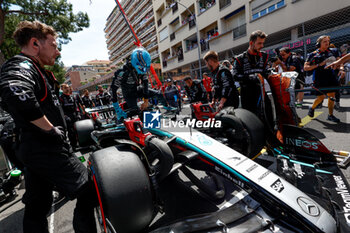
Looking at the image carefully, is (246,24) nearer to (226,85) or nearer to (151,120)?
(226,85)

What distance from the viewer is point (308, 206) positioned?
117cm

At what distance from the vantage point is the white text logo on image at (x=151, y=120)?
75.4 inches

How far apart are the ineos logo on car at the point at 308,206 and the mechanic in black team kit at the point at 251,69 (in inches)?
74.6

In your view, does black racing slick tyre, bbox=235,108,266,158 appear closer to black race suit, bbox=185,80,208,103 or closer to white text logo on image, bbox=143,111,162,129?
Answer: white text logo on image, bbox=143,111,162,129

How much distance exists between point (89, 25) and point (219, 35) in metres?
11.1

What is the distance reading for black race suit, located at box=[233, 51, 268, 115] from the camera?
9.73ft

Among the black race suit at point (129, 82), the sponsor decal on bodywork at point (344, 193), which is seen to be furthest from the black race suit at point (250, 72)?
the black race suit at point (129, 82)

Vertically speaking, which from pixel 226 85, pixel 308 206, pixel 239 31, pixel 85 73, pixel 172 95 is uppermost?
pixel 85 73

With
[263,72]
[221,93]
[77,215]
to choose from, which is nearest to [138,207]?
[77,215]

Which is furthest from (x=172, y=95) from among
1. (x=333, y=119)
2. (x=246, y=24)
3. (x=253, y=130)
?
(x=246, y=24)

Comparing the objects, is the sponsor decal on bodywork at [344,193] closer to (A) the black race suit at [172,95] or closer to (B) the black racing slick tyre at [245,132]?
(B) the black racing slick tyre at [245,132]

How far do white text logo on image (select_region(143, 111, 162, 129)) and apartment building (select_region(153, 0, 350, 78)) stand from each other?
10.3m

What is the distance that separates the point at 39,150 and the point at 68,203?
156 centimetres

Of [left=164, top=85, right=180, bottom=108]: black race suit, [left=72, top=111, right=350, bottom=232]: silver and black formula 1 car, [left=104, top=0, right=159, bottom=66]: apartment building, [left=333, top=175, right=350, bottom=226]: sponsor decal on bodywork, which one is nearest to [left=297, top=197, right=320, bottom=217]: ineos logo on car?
[left=72, top=111, right=350, bottom=232]: silver and black formula 1 car
